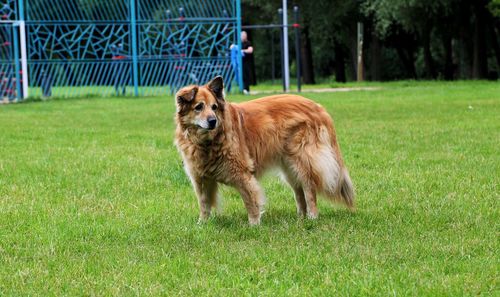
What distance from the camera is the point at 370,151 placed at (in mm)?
9508

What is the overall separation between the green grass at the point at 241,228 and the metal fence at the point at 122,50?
12950 mm

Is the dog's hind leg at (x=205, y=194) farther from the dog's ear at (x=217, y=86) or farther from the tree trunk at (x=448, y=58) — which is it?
the tree trunk at (x=448, y=58)

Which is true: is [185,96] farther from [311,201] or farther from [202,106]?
[311,201]

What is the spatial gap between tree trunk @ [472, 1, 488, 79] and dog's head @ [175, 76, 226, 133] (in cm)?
2881

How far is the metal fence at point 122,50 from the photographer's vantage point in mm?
23266

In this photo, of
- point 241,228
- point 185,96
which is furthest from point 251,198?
point 185,96

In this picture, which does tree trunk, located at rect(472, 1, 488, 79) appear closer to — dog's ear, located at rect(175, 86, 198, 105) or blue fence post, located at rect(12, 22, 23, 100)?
blue fence post, located at rect(12, 22, 23, 100)

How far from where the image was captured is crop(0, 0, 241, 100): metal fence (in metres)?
23.3

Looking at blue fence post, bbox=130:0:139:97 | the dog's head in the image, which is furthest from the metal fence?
the dog's head

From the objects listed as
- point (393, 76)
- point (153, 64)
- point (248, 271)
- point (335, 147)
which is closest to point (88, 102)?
point (153, 64)

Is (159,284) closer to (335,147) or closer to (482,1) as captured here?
(335,147)

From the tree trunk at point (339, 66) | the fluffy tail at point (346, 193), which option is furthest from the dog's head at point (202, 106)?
the tree trunk at point (339, 66)

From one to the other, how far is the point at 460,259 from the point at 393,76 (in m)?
46.7

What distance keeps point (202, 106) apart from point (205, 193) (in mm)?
812
